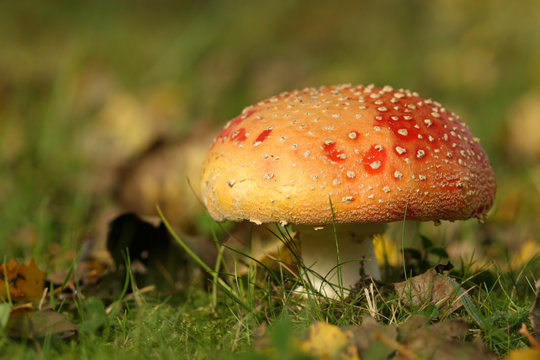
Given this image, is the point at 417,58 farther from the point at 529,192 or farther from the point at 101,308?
the point at 101,308

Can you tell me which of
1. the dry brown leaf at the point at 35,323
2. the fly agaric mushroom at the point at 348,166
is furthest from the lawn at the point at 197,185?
the fly agaric mushroom at the point at 348,166

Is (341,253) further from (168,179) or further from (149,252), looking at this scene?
(168,179)

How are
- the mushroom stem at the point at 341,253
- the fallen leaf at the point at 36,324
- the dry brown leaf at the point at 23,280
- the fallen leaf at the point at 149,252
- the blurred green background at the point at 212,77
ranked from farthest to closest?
the blurred green background at the point at 212,77
the fallen leaf at the point at 149,252
the mushroom stem at the point at 341,253
the dry brown leaf at the point at 23,280
the fallen leaf at the point at 36,324

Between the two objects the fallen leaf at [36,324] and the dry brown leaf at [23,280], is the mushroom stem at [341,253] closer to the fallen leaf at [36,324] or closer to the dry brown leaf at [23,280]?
the fallen leaf at [36,324]

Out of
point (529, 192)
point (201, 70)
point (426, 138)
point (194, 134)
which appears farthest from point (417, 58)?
point (426, 138)

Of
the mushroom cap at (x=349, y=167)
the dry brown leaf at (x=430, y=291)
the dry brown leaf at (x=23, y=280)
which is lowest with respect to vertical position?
the dry brown leaf at (x=430, y=291)

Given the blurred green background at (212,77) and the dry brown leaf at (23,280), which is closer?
the dry brown leaf at (23,280)

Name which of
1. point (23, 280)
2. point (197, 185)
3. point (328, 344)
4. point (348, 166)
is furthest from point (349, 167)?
point (197, 185)
